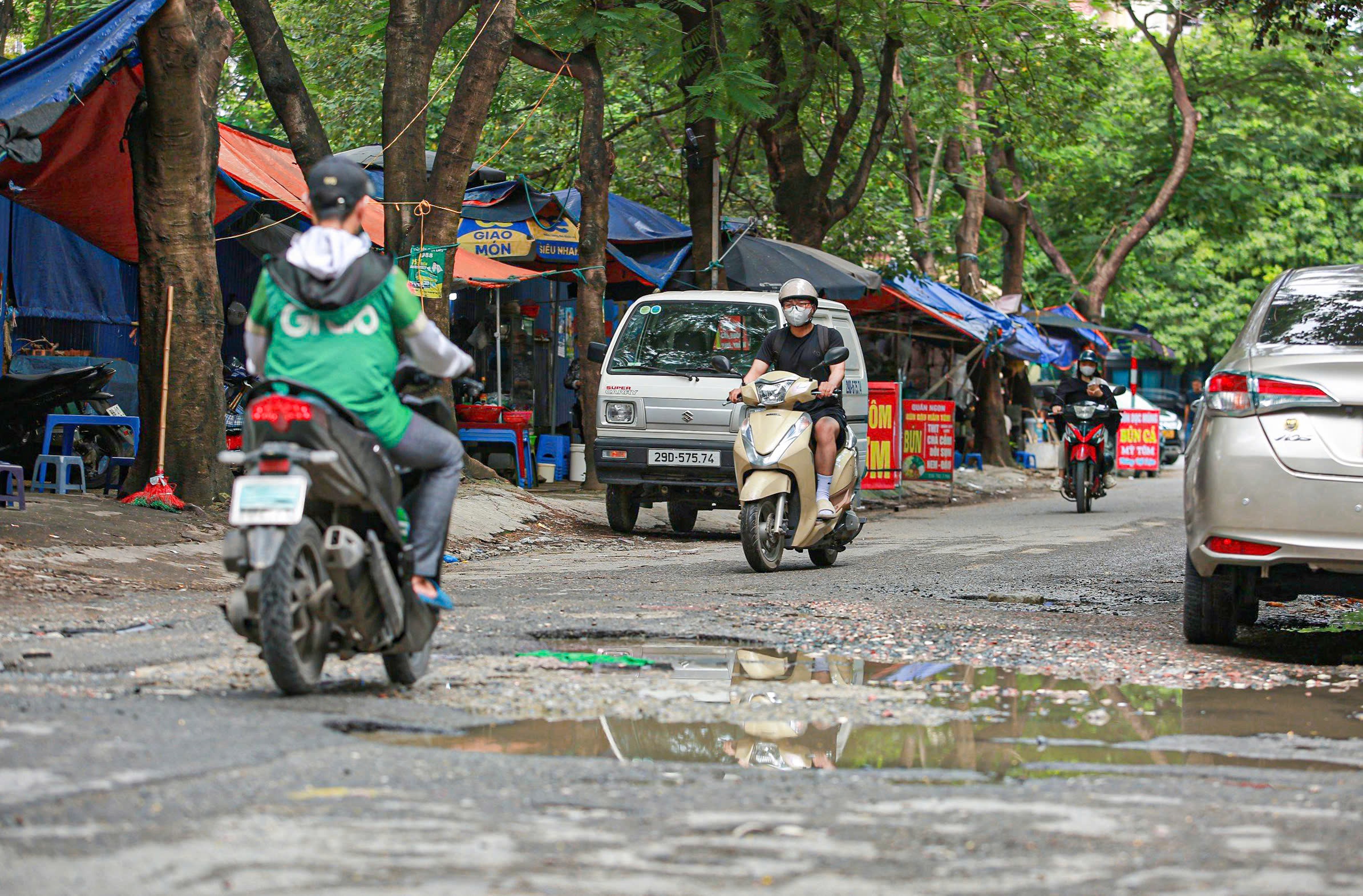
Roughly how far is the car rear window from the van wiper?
664 cm

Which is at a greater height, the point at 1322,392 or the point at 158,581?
the point at 1322,392

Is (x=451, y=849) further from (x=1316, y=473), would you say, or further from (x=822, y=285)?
(x=822, y=285)

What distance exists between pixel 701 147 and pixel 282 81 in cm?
582

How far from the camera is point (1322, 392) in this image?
609 centimetres

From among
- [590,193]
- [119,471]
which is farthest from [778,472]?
[590,193]

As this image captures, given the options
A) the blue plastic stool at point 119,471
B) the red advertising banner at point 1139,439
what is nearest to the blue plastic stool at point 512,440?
the blue plastic stool at point 119,471

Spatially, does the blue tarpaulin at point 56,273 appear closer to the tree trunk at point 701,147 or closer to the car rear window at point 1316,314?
the tree trunk at point 701,147

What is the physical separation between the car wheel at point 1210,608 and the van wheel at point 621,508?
7356mm

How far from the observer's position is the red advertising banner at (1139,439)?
30.0 metres

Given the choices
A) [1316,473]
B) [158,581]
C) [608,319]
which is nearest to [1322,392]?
[1316,473]

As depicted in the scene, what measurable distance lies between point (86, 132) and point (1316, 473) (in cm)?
967

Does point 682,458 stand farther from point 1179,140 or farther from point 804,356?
point 1179,140

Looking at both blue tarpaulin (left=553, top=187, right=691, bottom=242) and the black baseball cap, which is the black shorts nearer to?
the black baseball cap

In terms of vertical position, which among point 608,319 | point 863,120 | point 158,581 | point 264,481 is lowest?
point 158,581
